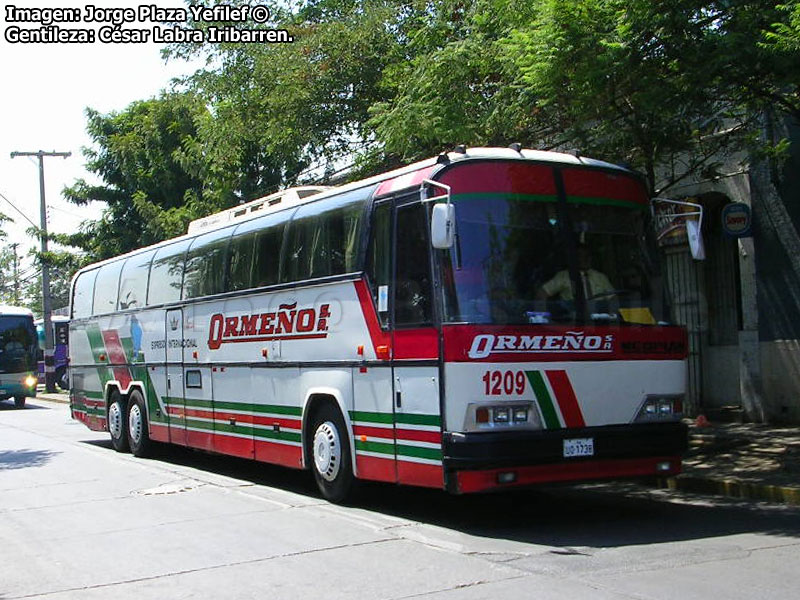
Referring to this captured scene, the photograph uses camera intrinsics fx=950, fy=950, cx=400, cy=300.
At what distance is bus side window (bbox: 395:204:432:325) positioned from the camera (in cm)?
867

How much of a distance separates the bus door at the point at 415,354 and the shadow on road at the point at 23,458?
850cm

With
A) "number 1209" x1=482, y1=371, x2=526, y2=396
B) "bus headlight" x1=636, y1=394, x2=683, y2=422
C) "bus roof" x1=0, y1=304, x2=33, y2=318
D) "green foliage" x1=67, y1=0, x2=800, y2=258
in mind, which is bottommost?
"bus headlight" x1=636, y1=394, x2=683, y2=422

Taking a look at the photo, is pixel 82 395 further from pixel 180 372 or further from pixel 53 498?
pixel 53 498

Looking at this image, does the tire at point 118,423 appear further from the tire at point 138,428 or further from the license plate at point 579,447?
the license plate at point 579,447

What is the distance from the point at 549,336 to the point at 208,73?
36.1ft

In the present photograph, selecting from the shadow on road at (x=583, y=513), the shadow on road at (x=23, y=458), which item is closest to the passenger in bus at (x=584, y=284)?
the shadow on road at (x=583, y=513)

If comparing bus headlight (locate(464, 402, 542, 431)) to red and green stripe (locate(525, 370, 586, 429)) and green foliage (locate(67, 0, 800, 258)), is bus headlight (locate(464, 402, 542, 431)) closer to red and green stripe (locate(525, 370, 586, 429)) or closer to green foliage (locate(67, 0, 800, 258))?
red and green stripe (locate(525, 370, 586, 429))

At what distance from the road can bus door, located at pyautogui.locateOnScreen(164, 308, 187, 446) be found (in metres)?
1.77

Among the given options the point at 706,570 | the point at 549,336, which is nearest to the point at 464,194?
the point at 549,336

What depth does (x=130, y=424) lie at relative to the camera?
1652cm

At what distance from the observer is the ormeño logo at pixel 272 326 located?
34.8ft

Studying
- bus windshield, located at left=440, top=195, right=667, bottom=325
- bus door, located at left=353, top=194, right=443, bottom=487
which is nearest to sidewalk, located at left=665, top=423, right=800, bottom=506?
bus windshield, located at left=440, top=195, right=667, bottom=325

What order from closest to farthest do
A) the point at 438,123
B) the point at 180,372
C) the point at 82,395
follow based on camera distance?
the point at 438,123 → the point at 180,372 → the point at 82,395

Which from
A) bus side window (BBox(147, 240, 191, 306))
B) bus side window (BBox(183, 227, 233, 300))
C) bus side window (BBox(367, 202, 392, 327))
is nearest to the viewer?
bus side window (BBox(367, 202, 392, 327))
